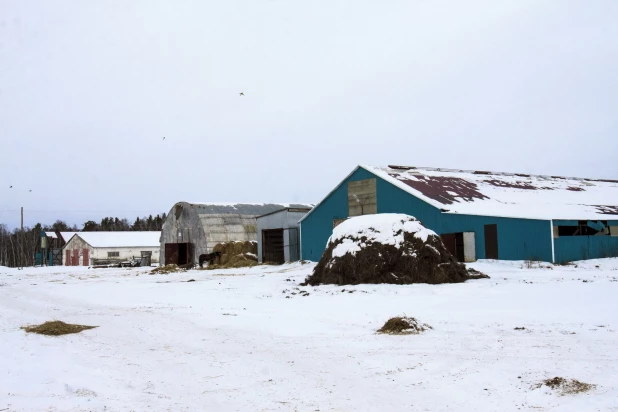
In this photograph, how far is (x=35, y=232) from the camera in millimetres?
125500

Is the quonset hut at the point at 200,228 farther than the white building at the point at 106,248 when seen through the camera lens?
No

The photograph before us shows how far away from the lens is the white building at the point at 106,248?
69312 millimetres

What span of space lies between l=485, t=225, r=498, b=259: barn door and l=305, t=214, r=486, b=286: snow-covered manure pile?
771cm

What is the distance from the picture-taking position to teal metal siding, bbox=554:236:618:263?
27.1 metres

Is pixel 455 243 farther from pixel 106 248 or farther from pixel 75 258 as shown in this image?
pixel 75 258

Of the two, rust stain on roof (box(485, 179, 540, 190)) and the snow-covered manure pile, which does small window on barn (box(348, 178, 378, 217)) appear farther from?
the snow-covered manure pile

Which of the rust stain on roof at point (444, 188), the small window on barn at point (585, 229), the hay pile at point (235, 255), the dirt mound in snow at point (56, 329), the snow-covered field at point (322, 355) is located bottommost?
the snow-covered field at point (322, 355)

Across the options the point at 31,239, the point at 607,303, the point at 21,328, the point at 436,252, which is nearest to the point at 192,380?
the point at 21,328

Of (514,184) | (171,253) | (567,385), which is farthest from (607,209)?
(171,253)

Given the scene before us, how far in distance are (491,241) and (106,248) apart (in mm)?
53843

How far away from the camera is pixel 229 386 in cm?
703

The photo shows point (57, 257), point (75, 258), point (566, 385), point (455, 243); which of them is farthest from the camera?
point (57, 257)

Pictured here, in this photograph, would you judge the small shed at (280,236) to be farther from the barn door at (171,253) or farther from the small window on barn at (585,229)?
the small window on barn at (585,229)

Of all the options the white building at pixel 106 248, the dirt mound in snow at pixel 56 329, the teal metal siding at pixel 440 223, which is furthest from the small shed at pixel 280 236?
the white building at pixel 106 248
